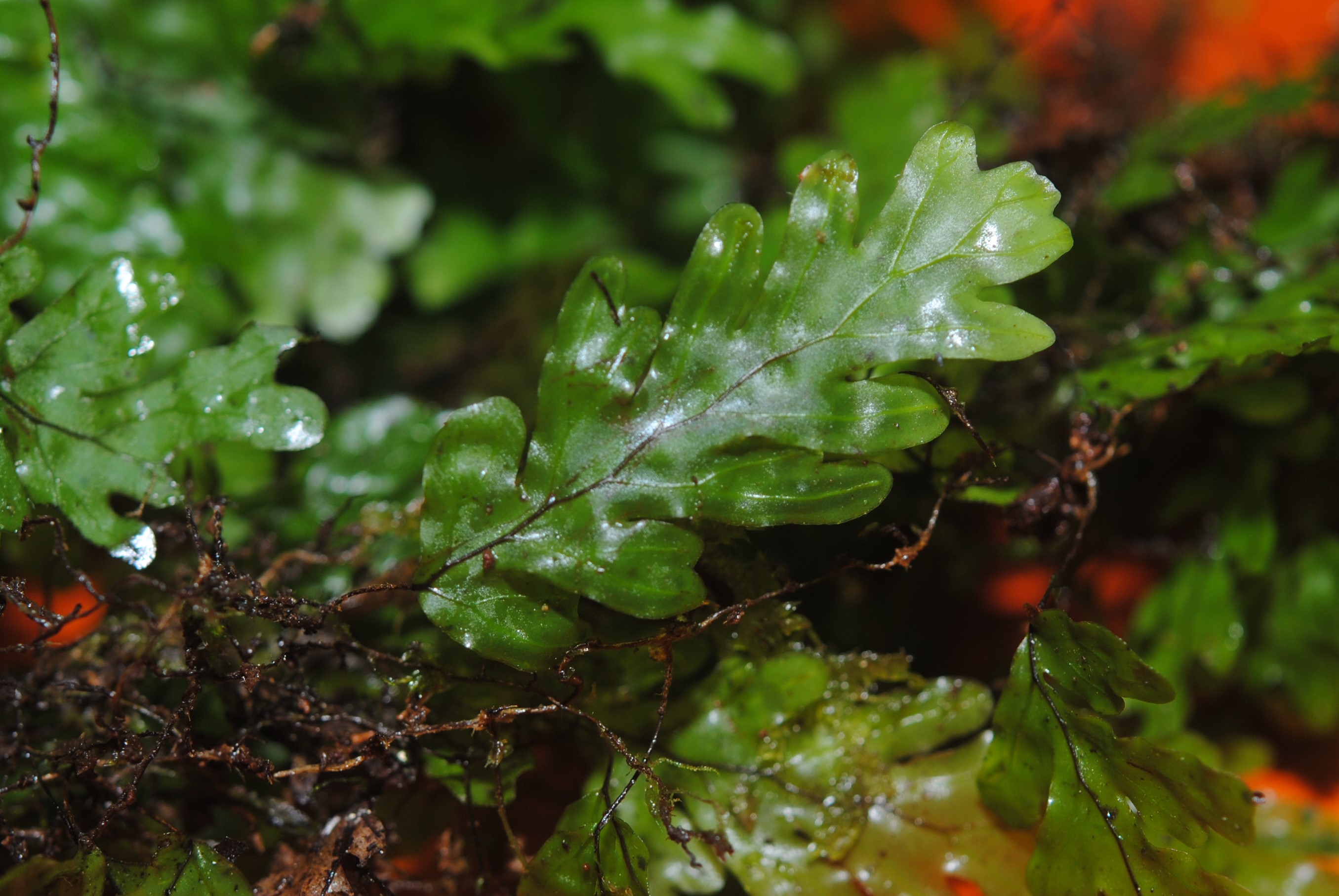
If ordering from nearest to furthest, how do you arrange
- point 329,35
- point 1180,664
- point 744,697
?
point 744,697, point 1180,664, point 329,35

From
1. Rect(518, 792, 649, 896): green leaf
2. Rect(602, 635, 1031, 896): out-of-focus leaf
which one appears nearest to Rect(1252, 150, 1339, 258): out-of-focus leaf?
Rect(602, 635, 1031, 896): out-of-focus leaf

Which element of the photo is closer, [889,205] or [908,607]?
[889,205]

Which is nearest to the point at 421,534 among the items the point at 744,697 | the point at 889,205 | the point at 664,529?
the point at 664,529

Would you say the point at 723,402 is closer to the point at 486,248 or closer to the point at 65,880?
the point at 65,880

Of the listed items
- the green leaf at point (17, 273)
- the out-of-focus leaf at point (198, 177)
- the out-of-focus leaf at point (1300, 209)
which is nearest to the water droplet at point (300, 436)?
the green leaf at point (17, 273)

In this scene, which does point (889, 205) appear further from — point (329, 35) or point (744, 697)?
point (329, 35)
